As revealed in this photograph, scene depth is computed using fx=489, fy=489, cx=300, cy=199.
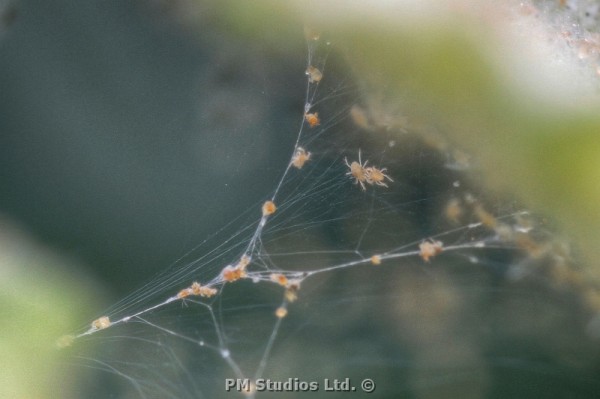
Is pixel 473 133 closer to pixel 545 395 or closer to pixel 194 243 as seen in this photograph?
pixel 545 395

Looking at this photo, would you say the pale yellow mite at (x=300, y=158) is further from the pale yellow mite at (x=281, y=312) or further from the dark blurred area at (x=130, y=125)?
the pale yellow mite at (x=281, y=312)

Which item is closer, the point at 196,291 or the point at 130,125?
the point at 196,291

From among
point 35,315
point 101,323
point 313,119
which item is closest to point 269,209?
point 313,119

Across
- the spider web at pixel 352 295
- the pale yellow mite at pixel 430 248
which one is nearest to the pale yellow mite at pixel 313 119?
the spider web at pixel 352 295

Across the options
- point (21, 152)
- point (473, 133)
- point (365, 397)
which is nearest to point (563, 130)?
point (473, 133)

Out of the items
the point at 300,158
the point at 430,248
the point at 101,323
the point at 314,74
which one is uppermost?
the point at 314,74

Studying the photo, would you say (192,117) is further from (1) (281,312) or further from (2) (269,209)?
(1) (281,312)

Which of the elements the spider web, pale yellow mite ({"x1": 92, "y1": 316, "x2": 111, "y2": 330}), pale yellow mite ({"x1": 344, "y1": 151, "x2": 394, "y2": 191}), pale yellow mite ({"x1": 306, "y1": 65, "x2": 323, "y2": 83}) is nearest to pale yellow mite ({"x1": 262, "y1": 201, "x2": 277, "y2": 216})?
the spider web

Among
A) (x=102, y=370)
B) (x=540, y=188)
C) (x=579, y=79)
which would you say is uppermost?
(x=579, y=79)
